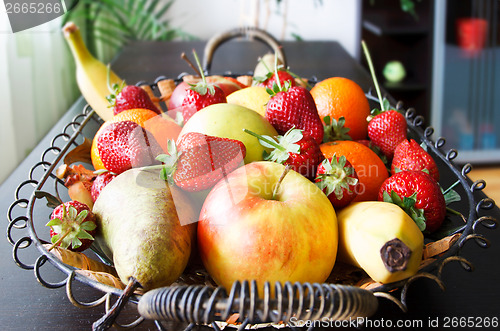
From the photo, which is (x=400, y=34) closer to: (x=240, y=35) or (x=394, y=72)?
(x=394, y=72)

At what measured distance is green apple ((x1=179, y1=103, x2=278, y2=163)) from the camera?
22.9 inches

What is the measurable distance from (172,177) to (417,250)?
10.0 inches

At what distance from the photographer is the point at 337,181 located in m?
0.52

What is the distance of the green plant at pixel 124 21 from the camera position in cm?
221

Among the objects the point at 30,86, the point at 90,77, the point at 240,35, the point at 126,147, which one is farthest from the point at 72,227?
the point at 30,86

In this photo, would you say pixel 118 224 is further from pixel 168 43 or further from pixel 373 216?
pixel 168 43

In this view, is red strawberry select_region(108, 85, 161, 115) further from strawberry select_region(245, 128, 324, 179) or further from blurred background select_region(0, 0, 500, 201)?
blurred background select_region(0, 0, 500, 201)

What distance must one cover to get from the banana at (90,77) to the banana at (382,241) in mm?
538

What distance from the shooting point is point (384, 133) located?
679mm

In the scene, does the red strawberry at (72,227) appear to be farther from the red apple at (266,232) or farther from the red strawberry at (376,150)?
the red strawberry at (376,150)

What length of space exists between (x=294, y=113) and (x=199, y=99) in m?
0.14

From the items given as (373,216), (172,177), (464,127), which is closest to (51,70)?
(172,177)

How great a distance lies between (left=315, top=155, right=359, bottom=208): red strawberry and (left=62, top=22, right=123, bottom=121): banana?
0.48 m

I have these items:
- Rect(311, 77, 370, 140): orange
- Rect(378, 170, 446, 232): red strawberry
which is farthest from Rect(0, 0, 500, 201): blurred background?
Rect(378, 170, 446, 232): red strawberry
